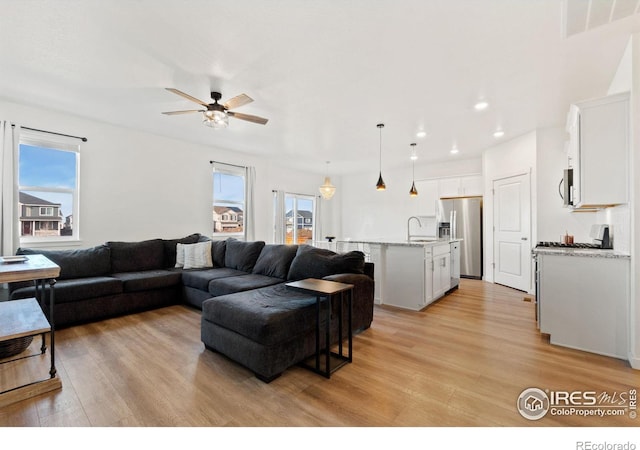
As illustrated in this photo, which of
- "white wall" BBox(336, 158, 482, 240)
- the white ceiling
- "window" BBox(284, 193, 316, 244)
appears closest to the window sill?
the white ceiling

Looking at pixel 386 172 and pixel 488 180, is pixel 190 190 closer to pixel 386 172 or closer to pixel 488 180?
pixel 386 172

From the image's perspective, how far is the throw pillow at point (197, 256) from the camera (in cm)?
441

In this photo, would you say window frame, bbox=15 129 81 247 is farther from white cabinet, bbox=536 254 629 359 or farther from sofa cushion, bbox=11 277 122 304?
white cabinet, bbox=536 254 629 359

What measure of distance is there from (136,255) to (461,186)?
264 inches

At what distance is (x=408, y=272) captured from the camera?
3.90 m

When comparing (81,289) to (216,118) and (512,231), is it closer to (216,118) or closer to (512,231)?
(216,118)

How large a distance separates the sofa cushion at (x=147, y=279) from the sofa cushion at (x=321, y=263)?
5.88ft

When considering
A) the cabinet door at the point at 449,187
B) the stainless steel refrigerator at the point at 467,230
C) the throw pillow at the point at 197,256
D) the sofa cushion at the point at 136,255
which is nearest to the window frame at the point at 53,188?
the sofa cushion at the point at 136,255

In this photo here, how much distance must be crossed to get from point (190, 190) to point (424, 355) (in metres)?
4.82

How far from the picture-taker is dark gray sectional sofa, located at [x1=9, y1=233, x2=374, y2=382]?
84.3 inches

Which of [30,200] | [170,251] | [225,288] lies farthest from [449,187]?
[30,200]

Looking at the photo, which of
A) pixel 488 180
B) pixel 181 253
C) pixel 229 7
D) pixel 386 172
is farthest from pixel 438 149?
pixel 181 253

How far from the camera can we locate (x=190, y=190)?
17.5ft

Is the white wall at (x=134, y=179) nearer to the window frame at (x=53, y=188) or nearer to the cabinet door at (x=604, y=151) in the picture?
the window frame at (x=53, y=188)
